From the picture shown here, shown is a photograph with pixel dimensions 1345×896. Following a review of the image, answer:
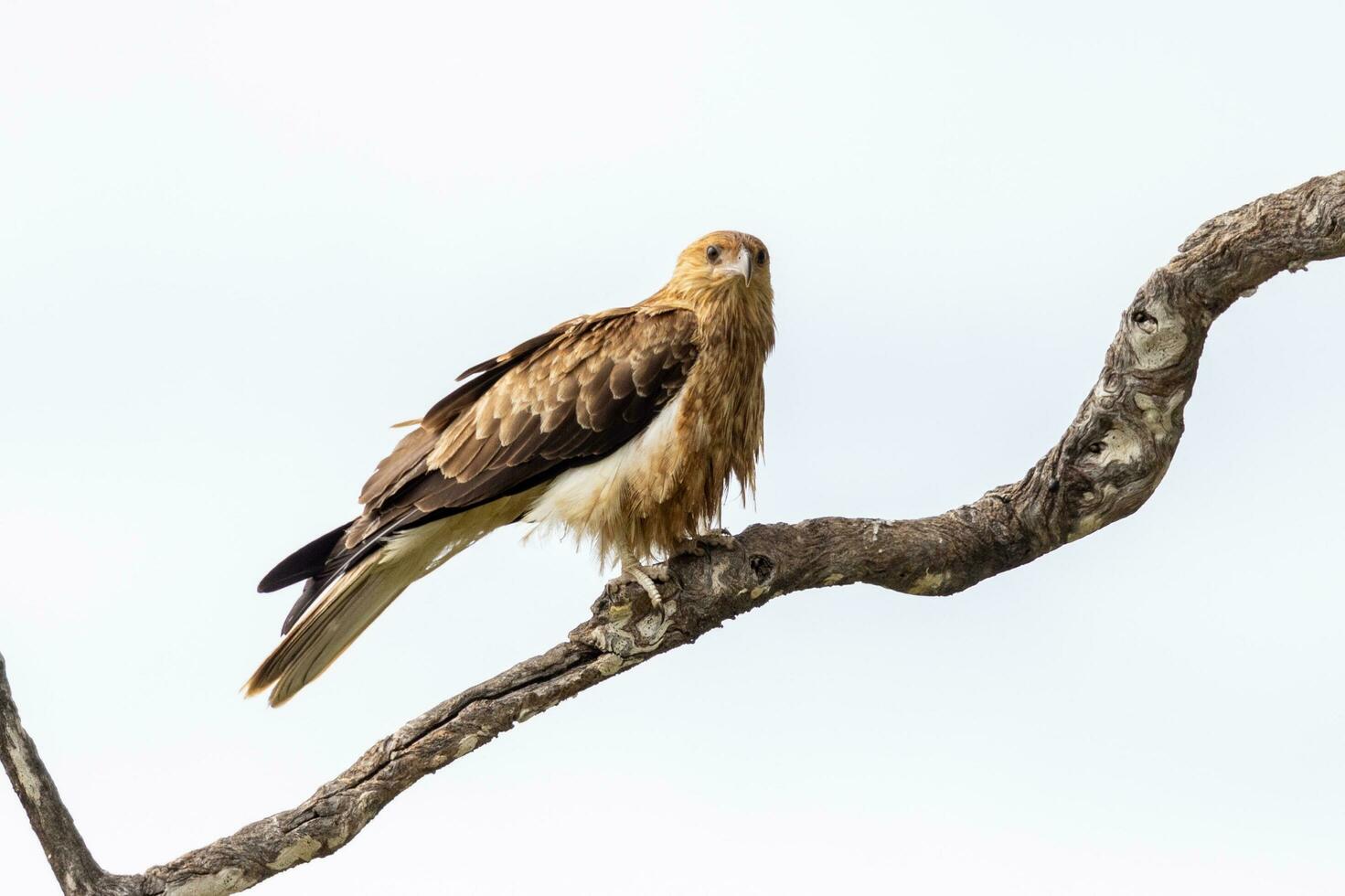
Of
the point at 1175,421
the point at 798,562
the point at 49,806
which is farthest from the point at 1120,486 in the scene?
the point at 49,806

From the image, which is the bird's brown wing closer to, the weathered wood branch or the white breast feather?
the white breast feather

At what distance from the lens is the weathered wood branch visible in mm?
5039

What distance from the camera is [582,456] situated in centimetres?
575

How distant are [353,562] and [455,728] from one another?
847 millimetres

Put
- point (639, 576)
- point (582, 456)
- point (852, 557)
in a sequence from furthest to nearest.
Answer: point (852, 557) → point (582, 456) → point (639, 576)

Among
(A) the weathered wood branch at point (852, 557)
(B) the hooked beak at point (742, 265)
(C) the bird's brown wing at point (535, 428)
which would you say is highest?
(B) the hooked beak at point (742, 265)

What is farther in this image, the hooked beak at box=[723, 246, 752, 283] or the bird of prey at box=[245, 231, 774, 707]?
the hooked beak at box=[723, 246, 752, 283]

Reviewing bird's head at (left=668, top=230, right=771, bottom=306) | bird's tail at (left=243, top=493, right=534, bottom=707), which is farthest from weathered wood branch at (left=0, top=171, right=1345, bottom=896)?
bird's head at (left=668, top=230, right=771, bottom=306)

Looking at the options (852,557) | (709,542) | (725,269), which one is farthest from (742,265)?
(852,557)

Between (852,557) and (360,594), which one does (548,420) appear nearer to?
(360,594)

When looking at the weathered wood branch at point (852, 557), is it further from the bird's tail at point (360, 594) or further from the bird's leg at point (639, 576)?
the bird's tail at point (360, 594)

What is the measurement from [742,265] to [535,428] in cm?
100

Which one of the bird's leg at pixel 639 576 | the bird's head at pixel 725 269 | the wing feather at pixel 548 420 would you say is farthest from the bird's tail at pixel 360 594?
the bird's head at pixel 725 269

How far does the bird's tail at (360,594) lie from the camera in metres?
5.82
